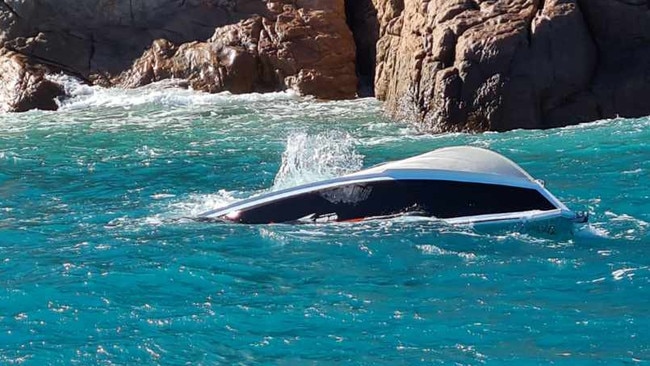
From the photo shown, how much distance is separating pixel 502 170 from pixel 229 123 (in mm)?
8516

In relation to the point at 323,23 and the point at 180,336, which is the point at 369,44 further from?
the point at 180,336

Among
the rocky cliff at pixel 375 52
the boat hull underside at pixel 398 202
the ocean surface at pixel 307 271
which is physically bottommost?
the ocean surface at pixel 307 271

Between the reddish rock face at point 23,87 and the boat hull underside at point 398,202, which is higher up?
the reddish rock face at point 23,87

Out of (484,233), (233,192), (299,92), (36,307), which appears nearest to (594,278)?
(484,233)

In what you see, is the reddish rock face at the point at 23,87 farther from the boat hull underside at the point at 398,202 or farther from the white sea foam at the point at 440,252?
the white sea foam at the point at 440,252

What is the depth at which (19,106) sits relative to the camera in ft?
66.7

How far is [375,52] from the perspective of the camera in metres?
20.4

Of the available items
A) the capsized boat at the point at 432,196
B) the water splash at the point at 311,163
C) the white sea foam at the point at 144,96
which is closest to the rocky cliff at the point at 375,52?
the white sea foam at the point at 144,96

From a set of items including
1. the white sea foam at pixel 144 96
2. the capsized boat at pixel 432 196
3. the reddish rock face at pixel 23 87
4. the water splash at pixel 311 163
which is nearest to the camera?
the capsized boat at pixel 432 196

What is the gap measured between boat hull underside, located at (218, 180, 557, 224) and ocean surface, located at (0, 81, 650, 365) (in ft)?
0.43

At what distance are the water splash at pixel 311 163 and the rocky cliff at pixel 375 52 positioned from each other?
267cm

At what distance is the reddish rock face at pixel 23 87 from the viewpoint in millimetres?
20406

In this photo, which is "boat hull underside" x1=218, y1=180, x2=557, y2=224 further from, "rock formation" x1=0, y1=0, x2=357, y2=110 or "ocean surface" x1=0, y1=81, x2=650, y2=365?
"rock formation" x1=0, y1=0, x2=357, y2=110

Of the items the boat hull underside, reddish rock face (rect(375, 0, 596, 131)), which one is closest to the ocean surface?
the boat hull underside
